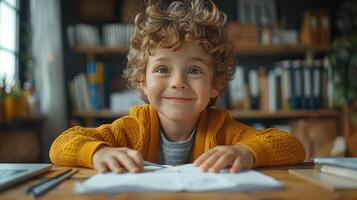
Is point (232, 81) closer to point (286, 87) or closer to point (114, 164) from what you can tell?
point (286, 87)

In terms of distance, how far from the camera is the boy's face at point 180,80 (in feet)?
2.87

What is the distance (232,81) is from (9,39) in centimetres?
157

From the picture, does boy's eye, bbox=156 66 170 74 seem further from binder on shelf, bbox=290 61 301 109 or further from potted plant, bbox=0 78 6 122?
binder on shelf, bbox=290 61 301 109

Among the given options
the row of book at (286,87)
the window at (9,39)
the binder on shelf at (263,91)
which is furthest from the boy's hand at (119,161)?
the binder on shelf at (263,91)

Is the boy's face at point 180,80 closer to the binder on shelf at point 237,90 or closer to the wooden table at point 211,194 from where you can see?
the wooden table at point 211,194

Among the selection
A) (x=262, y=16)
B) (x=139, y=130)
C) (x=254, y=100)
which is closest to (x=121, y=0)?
(x=262, y=16)

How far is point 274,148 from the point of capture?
743 millimetres

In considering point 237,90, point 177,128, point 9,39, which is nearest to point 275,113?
point 237,90

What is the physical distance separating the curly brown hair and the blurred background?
1.38 metres

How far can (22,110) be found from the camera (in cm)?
228

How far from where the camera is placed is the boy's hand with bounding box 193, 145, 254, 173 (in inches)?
23.5

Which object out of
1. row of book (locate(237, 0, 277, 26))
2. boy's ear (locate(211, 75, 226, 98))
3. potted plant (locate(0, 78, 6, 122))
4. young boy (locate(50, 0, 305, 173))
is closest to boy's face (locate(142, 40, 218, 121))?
young boy (locate(50, 0, 305, 173))

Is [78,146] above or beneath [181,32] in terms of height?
beneath

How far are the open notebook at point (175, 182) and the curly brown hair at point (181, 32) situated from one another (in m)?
0.42
